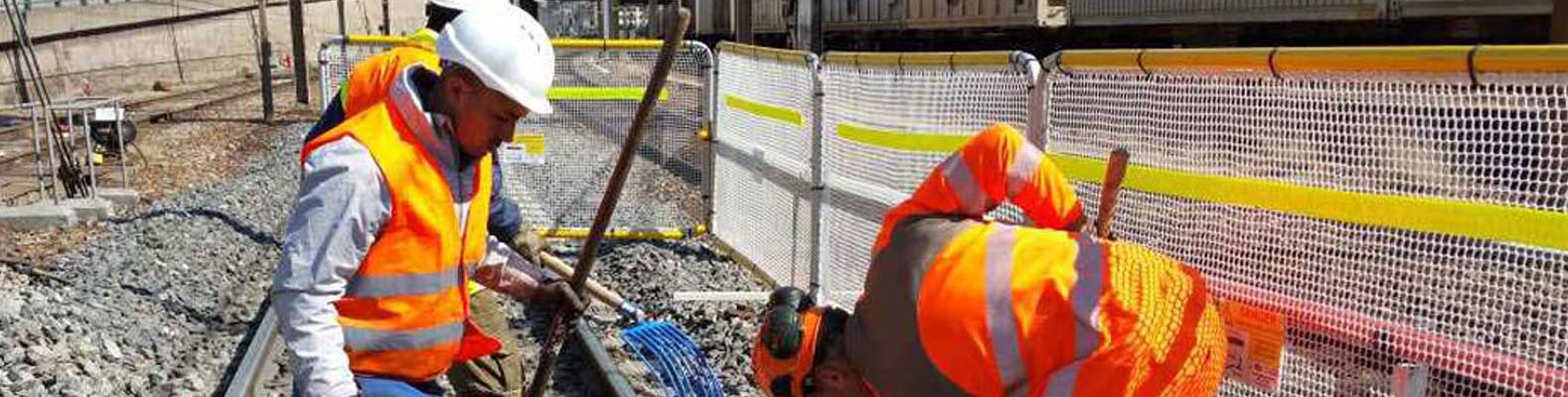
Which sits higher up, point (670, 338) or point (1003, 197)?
point (1003, 197)

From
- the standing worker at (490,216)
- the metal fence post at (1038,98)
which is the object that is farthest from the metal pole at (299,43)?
the metal fence post at (1038,98)

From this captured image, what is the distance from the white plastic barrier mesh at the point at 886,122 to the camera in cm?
540

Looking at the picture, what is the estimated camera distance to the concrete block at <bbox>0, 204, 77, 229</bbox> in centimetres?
1201

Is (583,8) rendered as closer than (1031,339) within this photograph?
No

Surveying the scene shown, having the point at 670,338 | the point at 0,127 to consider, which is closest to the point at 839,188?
the point at 670,338

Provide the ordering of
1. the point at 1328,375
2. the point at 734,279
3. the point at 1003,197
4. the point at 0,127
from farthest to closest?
the point at 0,127, the point at 734,279, the point at 1328,375, the point at 1003,197

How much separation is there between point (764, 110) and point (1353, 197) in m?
6.08

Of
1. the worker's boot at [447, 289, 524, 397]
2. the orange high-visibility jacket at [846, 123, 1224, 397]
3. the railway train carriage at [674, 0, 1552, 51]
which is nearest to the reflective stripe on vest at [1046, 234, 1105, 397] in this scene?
the orange high-visibility jacket at [846, 123, 1224, 397]

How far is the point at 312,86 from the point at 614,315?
35.0 meters

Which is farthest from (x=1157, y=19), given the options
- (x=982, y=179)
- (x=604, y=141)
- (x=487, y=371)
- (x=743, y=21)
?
(x=743, y=21)

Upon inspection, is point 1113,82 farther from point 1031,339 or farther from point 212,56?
point 212,56

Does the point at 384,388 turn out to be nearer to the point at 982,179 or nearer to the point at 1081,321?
→ the point at 982,179

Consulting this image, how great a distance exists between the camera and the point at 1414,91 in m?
3.14

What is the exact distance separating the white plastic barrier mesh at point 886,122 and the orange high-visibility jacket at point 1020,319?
2.29 meters
